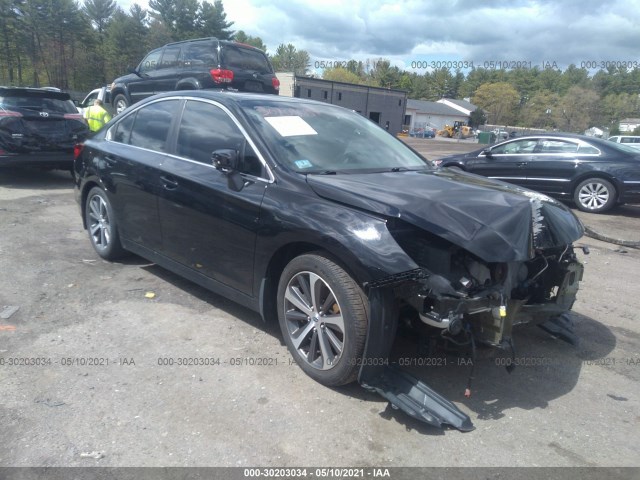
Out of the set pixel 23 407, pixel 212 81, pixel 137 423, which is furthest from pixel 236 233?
pixel 212 81

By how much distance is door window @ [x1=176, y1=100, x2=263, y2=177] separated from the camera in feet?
12.1

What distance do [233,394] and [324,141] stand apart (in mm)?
2005

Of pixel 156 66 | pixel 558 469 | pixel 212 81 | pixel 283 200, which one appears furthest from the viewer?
pixel 156 66

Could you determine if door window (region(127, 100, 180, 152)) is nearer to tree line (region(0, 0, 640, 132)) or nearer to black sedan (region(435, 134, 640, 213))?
black sedan (region(435, 134, 640, 213))

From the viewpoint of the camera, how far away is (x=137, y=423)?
9.26 feet

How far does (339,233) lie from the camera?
2.96 meters

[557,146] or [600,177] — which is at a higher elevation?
[557,146]

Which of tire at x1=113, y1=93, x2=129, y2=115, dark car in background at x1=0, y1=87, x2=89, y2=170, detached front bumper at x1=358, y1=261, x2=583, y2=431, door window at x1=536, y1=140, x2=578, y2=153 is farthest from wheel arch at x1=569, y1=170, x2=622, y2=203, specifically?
tire at x1=113, y1=93, x2=129, y2=115

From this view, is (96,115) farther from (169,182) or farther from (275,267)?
(275,267)

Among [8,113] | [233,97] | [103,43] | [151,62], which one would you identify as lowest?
[8,113]

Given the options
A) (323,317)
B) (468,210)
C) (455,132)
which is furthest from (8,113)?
(455,132)

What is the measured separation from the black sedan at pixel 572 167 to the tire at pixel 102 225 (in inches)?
249

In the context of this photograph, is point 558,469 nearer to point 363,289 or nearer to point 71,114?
point 363,289

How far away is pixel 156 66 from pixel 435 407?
11.3 m
